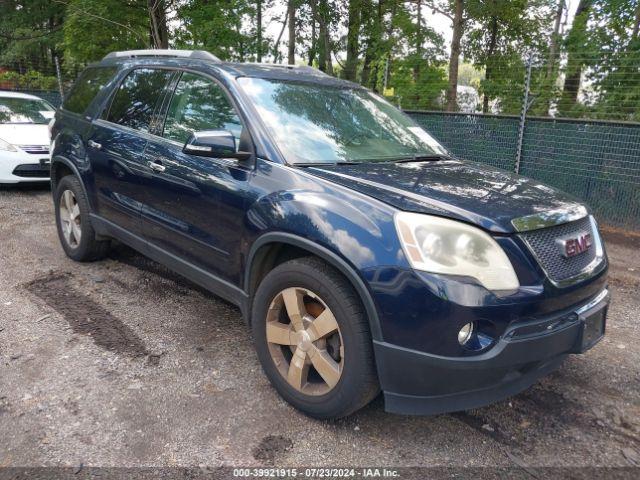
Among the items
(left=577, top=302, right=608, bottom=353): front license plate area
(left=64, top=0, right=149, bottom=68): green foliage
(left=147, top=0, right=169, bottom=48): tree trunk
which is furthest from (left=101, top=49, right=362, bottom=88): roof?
(left=64, top=0, right=149, bottom=68): green foliage

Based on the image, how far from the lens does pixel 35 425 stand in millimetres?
2596

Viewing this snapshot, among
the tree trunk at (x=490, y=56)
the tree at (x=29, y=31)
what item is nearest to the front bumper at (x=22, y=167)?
the tree trunk at (x=490, y=56)

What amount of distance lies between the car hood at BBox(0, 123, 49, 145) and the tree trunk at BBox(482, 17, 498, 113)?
25.5ft

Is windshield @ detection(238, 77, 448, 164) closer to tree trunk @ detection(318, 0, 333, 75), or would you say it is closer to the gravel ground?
the gravel ground

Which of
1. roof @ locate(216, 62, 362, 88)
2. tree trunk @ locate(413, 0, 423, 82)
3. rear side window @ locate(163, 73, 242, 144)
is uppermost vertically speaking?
tree trunk @ locate(413, 0, 423, 82)

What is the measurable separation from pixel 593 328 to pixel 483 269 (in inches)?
31.3

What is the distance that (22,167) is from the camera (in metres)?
7.86

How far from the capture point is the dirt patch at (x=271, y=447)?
2430 millimetres

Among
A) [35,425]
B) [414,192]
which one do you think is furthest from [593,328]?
[35,425]

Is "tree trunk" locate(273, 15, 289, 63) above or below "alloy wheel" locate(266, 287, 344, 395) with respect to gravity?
above

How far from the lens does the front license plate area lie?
2.49 meters

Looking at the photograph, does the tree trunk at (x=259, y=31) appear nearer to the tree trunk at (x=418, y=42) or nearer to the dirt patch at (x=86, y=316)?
the tree trunk at (x=418, y=42)

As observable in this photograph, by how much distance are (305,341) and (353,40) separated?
17.3 metres

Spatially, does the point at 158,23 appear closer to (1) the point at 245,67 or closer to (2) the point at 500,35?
(2) the point at 500,35
